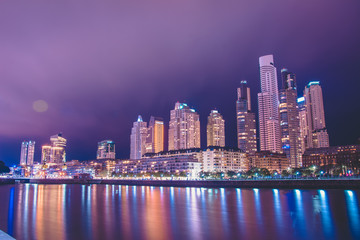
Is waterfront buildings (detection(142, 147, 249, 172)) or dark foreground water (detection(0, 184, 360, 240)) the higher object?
waterfront buildings (detection(142, 147, 249, 172))

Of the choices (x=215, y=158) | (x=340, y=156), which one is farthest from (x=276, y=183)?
(x=340, y=156)

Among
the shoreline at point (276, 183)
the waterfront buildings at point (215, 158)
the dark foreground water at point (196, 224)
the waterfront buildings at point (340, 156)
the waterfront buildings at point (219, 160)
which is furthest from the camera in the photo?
the waterfront buildings at point (215, 158)

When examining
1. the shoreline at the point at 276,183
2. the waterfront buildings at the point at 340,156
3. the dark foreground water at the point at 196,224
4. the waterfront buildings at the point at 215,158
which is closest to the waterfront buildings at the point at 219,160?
the waterfront buildings at the point at 215,158

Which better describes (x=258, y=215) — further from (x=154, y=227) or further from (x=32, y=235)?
(x=32, y=235)

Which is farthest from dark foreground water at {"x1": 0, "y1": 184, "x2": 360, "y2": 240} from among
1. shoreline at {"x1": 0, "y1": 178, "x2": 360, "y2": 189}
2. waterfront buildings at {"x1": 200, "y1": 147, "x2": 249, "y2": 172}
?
waterfront buildings at {"x1": 200, "y1": 147, "x2": 249, "y2": 172}

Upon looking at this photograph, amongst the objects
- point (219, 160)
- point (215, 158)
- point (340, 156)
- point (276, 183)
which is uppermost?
point (215, 158)

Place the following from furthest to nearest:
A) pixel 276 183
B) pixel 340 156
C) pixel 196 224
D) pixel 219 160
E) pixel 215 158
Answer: pixel 219 160 < pixel 340 156 < pixel 215 158 < pixel 276 183 < pixel 196 224

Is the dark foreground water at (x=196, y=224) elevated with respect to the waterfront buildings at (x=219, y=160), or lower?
lower

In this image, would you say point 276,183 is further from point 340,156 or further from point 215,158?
point 340,156

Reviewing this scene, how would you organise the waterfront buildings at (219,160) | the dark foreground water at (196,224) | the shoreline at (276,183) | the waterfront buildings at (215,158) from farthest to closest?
the waterfront buildings at (215,158), the waterfront buildings at (219,160), the shoreline at (276,183), the dark foreground water at (196,224)

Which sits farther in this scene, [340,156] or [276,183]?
[340,156]

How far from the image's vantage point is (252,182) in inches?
4557

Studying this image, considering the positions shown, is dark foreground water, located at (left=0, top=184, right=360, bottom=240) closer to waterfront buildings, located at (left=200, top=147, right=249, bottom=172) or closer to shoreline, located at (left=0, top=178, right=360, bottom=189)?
shoreline, located at (left=0, top=178, right=360, bottom=189)

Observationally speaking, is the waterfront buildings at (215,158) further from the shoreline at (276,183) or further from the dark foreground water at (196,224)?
the dark foreground water at (196,224)
